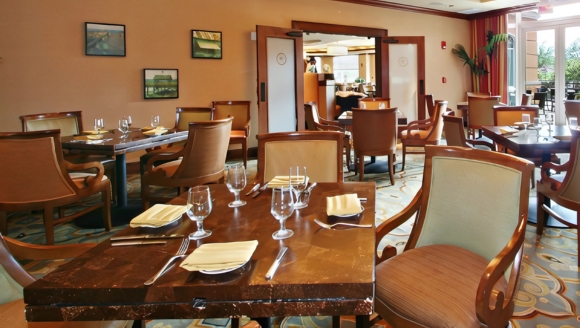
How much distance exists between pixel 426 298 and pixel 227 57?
242 inches

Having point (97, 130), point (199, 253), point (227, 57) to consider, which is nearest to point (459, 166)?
point (199, 253)

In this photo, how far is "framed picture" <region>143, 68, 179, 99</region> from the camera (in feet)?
20.8

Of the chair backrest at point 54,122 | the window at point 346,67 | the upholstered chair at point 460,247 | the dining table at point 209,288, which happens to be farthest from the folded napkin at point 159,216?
the window at point 346,67

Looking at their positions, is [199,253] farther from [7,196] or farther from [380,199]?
[380,199]

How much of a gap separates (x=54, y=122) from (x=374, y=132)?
3.66m

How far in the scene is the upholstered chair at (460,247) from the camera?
141 cm

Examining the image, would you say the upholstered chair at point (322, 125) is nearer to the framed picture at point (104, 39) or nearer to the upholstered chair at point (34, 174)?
the framed picture at point (104, 39)

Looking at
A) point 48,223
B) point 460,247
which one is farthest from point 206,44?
point 460,247

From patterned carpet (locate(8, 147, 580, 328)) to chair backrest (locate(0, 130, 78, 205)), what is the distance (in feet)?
1.65

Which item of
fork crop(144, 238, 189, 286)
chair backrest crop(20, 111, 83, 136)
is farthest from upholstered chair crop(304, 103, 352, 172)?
fork crop(144, 238, 189, 286)

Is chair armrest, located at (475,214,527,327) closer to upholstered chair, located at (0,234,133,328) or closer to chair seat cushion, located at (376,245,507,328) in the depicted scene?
chair seat cushion, located at (376,245,507,328)

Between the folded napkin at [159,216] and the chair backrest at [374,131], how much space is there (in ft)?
→ 12.0

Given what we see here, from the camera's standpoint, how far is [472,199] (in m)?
1.83

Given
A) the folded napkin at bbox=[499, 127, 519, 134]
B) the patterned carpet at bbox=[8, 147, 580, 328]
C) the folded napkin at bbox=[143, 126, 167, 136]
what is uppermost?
the folded napkin at bbox=[143, 126, 167, 136]
